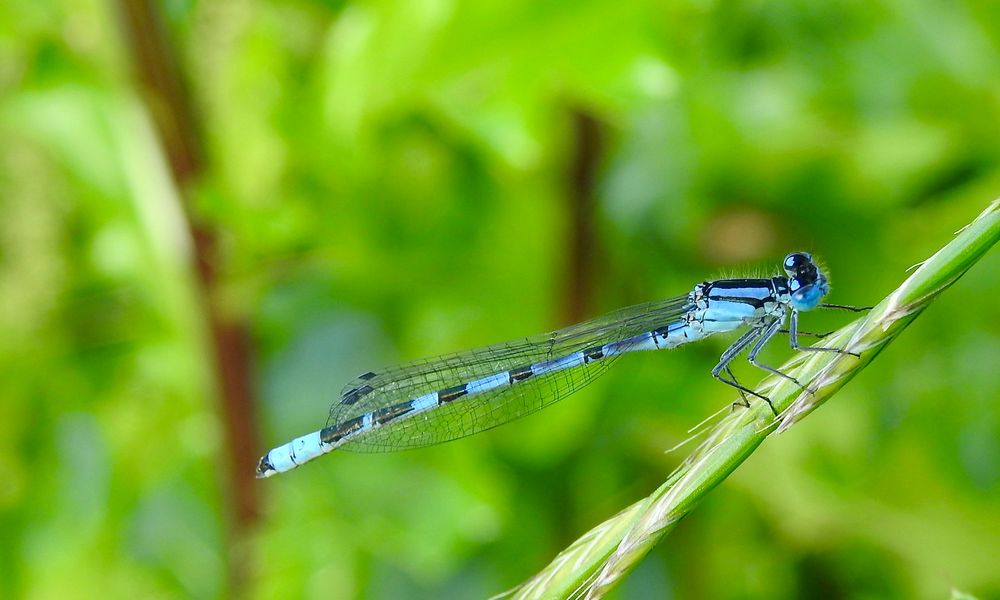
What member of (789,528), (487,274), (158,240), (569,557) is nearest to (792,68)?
A: (487,274)

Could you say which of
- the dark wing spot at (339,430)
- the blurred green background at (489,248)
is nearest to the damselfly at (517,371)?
the dark wing spot at (339,430)

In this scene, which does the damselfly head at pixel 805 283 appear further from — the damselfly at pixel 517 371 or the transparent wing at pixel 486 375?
the transparent wing at pixel 486 375

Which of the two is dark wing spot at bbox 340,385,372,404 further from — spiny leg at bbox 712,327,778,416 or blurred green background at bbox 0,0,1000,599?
spiny leg at bbox 712,327,778,416

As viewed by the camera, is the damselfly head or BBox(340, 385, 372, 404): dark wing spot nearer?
the damselfly head

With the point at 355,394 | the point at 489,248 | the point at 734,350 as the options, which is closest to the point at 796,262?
the point at 734,350

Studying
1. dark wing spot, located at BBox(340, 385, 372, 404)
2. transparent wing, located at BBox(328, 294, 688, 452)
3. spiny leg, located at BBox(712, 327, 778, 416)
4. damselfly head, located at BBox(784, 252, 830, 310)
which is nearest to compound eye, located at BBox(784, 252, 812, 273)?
damselfly head, located at BBox(784, 252, 830, 310)

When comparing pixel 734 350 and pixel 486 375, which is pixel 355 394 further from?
pixel 734 350
